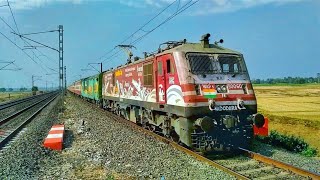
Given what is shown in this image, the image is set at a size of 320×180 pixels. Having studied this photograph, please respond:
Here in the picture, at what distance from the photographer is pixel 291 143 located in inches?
556

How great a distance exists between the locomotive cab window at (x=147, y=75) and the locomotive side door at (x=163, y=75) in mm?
881

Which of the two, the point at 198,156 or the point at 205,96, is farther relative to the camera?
the point at 205,96

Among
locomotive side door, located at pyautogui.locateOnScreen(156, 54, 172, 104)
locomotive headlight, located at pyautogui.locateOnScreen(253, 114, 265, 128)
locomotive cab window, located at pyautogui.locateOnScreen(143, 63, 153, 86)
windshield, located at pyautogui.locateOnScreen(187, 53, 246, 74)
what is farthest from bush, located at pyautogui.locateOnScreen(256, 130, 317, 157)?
locomotive cab window, located at pyautogui.locateOnScreen(143, 63, 153, 86)

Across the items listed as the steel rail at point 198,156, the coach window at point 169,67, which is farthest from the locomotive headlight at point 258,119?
the coach window at point 169,67

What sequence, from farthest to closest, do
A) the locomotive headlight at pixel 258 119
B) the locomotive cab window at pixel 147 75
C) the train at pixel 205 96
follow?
the locomotive cab window at pixel 147 75 → the locomotive headlight at pixel 258 119 → the train at pixel 205 96

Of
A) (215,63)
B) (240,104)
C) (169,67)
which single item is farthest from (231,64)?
(169,67)

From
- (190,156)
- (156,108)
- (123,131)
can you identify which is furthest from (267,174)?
(123,131)

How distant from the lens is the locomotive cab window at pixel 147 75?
15.3 metres

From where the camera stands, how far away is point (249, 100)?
12.4 meters

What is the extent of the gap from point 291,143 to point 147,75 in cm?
636

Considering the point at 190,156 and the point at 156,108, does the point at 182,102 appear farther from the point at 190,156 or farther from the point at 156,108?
the point at 156,108

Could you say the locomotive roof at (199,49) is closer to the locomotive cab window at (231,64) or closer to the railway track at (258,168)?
the locomotive cab window at (231,64)

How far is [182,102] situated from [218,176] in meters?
3.29

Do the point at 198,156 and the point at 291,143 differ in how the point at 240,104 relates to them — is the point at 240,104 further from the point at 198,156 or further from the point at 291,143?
the point at 291,143
